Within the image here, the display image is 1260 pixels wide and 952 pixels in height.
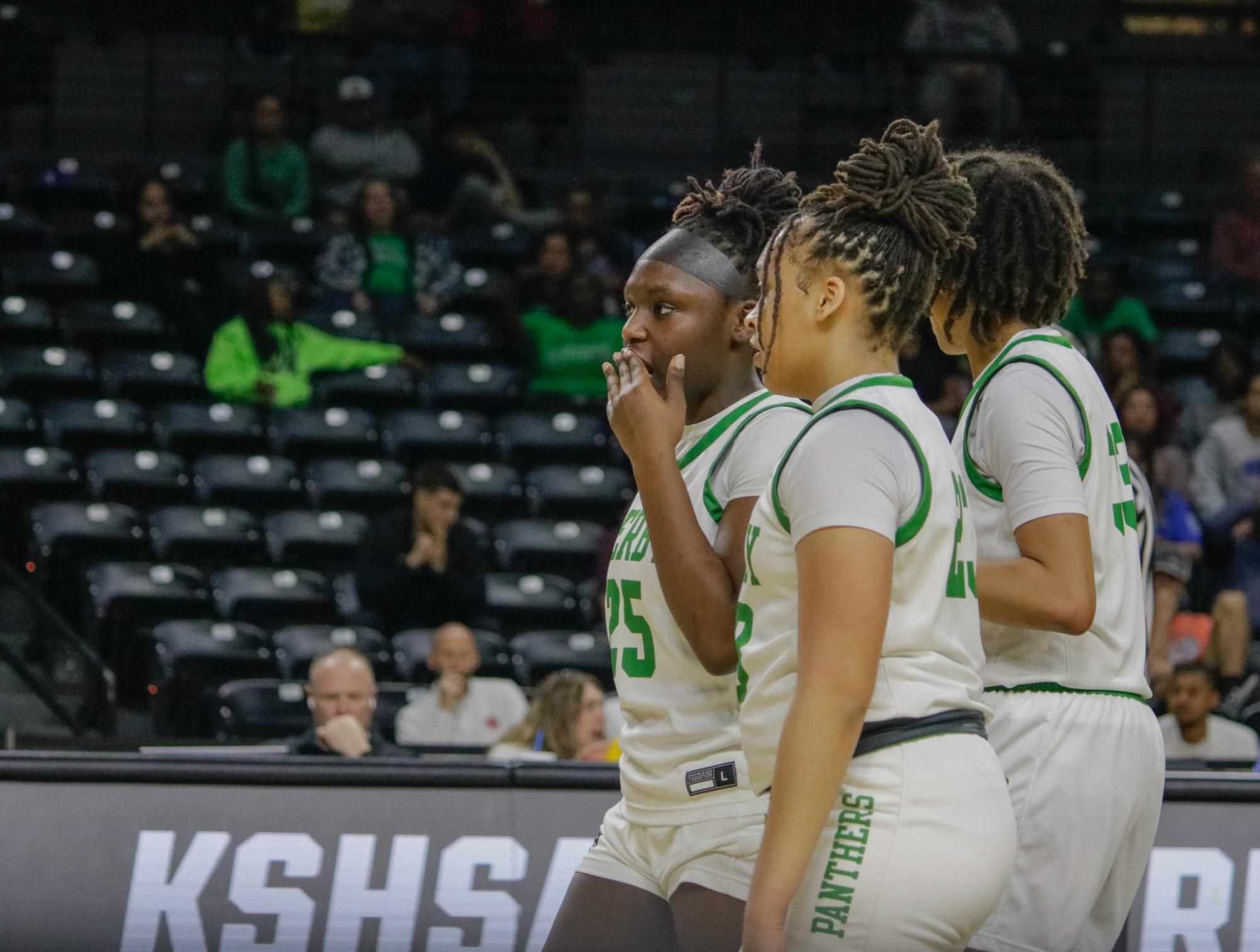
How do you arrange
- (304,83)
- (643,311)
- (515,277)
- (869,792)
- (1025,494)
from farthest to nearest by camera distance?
(304,83) → (515,277) → (643,311) → (1025,494) → (869,792)

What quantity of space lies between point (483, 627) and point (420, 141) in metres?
5.04

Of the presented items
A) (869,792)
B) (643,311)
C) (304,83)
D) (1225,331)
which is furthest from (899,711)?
(304,83)

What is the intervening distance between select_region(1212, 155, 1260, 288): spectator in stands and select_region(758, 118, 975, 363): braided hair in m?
10.1

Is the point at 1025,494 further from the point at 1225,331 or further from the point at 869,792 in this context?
the point at 1225,331

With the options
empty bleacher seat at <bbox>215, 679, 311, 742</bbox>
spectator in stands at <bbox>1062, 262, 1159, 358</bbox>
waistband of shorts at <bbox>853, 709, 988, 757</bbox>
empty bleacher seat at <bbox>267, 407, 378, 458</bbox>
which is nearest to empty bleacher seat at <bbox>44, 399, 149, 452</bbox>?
empty bleacher seat at <bbox>267, 407, 378, 458</bbox>

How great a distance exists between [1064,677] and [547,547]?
6.42 m

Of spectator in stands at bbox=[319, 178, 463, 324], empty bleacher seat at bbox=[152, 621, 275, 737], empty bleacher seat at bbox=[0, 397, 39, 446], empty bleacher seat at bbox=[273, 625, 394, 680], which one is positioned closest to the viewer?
empty bleacher seat at bbox=[152, 621, 275, 737]

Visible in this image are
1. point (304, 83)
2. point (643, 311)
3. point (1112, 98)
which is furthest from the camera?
point (1112, 98)

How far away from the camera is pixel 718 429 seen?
301 centimetres

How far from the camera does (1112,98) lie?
14.5 m

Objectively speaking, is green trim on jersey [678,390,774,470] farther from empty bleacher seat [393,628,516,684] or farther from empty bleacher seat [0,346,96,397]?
empty bleacher seat [0,346,96,397]

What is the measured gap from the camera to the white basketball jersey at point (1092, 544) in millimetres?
2895

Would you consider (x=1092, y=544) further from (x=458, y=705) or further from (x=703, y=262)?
(x=458, y=705)

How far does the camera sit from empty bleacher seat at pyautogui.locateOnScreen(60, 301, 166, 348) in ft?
34.1
